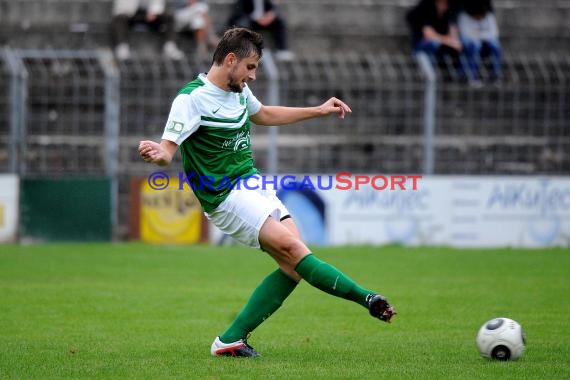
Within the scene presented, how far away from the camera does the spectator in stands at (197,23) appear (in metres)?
18.6

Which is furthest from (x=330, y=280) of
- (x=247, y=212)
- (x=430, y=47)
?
(x=430, y=47)

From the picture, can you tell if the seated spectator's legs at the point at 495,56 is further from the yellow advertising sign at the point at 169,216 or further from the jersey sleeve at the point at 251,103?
the jersey sleeve at the point at 251,103

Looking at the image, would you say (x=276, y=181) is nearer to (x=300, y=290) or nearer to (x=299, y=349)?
(x=300, y=290)

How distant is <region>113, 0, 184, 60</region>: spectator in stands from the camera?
18.6 meters

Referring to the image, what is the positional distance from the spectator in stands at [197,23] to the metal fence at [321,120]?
1.69m

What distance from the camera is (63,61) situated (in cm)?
1733

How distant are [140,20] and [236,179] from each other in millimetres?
12059

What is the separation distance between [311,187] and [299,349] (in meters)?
9.01

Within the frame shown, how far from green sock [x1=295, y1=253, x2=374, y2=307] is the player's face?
1306 millimetres

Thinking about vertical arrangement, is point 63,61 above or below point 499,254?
above

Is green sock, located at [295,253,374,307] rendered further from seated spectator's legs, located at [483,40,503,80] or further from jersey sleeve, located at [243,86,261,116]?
seated spectator's legs, located at [483,40,503,80]

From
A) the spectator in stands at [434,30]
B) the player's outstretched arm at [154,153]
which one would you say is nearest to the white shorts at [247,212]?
the player's outstretched arm at [154,153]

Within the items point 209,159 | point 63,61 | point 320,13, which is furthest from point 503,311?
point 320,13

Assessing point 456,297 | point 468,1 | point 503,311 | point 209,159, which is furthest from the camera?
point 468,1
